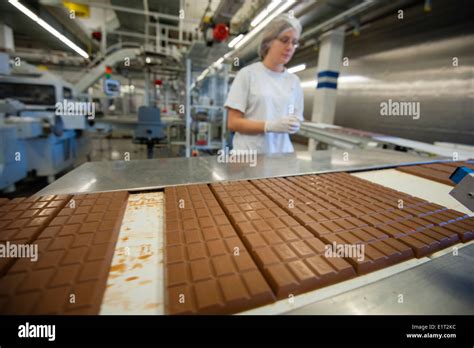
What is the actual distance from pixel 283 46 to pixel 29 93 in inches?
210

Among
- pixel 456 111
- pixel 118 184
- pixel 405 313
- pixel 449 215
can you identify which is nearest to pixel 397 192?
pixel 449 215

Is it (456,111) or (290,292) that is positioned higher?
(456,111)

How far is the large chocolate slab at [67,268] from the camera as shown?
41cm

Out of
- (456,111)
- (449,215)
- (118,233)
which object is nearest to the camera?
(118,233)

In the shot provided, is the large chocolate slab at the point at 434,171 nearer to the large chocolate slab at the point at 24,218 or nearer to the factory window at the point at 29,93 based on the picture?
the large chocolate slab at the point at 24,218

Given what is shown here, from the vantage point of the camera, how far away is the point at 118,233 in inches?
25.6

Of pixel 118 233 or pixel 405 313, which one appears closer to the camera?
pixel 405 313

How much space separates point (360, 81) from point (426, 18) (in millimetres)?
1713

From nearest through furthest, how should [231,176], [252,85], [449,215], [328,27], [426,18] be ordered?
[449,215], [231,176], [252,85], [426,18], [328,27]

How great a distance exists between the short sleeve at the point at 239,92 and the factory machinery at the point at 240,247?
0.95 m

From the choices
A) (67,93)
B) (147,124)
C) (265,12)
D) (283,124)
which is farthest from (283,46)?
(67,93)

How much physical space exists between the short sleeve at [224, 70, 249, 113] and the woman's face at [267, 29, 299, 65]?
0.27 m
